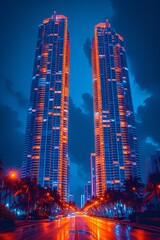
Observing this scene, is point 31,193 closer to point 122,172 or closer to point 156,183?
point 156,183

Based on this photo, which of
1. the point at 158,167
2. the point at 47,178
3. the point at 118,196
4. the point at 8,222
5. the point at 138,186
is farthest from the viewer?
the point at 47,178

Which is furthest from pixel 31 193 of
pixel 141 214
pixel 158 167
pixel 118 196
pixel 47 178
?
pixel 47 178

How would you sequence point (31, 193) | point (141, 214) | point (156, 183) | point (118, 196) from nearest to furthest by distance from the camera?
point (141, 214)
point (156, 183)
point (31, 193)
point (118, 196)

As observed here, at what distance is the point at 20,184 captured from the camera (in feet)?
204

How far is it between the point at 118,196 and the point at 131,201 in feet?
43.6

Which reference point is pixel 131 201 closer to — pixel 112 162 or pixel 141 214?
pixel 141 214

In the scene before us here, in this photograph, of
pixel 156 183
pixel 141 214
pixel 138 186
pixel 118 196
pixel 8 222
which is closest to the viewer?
pixel 8 222

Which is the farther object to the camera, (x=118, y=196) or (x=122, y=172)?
(x=122, y=172)

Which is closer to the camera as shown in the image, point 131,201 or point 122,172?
point 131,201

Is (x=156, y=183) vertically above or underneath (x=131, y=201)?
above

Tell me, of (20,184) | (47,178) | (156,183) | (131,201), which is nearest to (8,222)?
(20,184)

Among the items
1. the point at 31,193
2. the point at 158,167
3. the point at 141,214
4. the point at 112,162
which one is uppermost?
the point at 112,162

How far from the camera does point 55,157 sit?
198m

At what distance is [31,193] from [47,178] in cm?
12636
